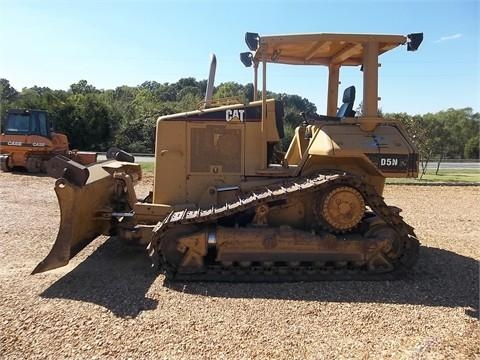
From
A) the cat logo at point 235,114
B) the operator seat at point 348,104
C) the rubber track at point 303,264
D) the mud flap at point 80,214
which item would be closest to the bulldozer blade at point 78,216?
the mud flap at point 80,214

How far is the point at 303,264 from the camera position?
5.52 metres

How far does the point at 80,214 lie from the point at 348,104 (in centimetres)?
422

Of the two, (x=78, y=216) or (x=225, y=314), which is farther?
(x=78, y=216)

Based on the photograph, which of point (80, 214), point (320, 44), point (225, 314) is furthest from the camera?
point (320, 44)

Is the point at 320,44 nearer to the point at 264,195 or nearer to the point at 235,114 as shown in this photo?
the point at 235,114

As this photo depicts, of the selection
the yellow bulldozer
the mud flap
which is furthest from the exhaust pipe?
the mud flap

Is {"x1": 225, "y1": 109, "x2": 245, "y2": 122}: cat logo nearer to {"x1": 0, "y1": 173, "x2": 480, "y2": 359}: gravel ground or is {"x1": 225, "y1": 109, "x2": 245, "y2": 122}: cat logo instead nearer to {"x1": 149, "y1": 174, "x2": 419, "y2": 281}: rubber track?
{"x1": 149, "y1": 174, "x2": 419, "y2": 281}: rubber track

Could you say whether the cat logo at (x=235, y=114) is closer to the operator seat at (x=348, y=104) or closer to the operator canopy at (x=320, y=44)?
the operator canopy at (x=320, y=44)

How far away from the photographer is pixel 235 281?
5.32 metres

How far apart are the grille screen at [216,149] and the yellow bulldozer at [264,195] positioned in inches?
0.6

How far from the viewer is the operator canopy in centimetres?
577

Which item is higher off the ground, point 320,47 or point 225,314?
point 320,47

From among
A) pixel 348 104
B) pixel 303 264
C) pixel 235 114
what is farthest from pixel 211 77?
pixel 303 264

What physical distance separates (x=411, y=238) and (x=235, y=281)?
2324 mm
